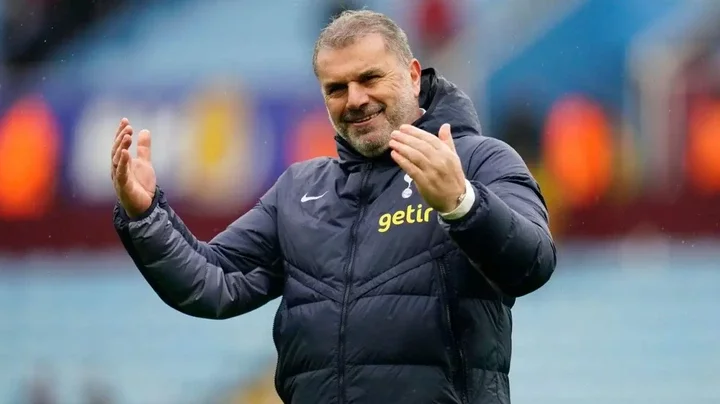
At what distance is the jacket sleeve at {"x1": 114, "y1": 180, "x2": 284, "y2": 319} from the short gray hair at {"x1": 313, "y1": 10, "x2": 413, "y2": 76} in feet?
1.17

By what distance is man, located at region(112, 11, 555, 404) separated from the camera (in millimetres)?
1915

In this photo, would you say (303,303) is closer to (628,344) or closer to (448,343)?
(448,343)

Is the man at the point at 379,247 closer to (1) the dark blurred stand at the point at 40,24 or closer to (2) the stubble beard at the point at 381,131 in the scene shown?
(2) the stubble beard at the point at 381,131

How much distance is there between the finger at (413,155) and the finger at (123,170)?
0.52 m

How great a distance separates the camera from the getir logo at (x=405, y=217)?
6.91 ft

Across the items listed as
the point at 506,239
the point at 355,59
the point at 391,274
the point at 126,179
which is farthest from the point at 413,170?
the point at 126,179

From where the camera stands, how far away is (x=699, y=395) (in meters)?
4.29

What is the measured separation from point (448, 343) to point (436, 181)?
32cm

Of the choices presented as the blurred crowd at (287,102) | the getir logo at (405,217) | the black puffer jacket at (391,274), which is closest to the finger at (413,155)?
the black puffer jacket at (391,274)

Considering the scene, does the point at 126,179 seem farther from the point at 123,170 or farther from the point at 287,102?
the point at 287,102

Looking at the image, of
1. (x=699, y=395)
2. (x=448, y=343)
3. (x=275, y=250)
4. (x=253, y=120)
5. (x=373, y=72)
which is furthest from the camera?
(x=253, y=120)

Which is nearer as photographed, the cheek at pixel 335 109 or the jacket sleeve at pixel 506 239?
the jacket sleeve at pixel 506 239

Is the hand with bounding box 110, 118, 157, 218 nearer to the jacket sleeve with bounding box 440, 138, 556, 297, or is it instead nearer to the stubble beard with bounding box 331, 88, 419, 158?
the stubble beard with bounding box 331, 88, 419, 158

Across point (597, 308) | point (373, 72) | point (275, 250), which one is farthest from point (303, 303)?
point (597, 308)
